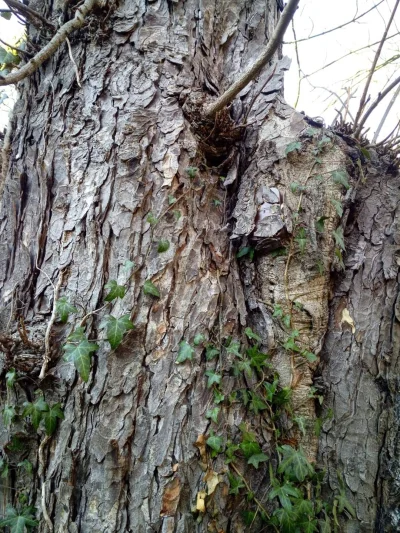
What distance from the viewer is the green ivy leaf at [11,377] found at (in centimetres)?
136

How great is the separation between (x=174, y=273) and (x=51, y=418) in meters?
0.68

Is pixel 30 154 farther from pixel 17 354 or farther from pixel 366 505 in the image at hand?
pixel 366 505

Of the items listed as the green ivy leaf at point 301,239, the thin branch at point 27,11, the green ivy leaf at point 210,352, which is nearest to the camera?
the green ivy leaf at point 210,352

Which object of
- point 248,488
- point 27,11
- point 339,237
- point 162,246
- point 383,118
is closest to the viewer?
point 248,488

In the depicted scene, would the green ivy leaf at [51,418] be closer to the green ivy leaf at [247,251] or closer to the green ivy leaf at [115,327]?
the green ivy leaf at [115,327]

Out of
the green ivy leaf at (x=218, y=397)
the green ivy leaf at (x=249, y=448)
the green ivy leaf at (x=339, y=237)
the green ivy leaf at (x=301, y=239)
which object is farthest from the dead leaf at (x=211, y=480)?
the green ivy leaf at (x=339, y=237)

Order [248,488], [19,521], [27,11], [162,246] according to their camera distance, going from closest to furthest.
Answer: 1. [19,521]
2. [248,488]
3. [162,246]
4. [27,11]

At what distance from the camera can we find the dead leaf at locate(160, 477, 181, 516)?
1271 millimetres

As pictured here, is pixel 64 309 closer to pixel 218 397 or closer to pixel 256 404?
pixel 218 397

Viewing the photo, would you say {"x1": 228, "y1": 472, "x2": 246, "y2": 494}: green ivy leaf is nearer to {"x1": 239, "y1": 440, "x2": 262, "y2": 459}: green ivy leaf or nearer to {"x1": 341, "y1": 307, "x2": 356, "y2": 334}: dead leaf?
{"x1": 239, "y1": 440, "x2": 262, "y2": 459}: green ivy leaf

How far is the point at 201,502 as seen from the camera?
1300 mm

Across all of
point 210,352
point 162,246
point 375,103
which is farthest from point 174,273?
point 375,103

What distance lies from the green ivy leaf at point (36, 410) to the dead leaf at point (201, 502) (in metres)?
0.60

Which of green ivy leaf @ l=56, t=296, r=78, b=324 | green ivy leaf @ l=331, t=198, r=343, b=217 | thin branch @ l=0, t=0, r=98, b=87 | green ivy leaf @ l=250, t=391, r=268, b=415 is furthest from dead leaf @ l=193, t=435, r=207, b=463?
thin branch @ l=0, t=0, r=98, b=87
